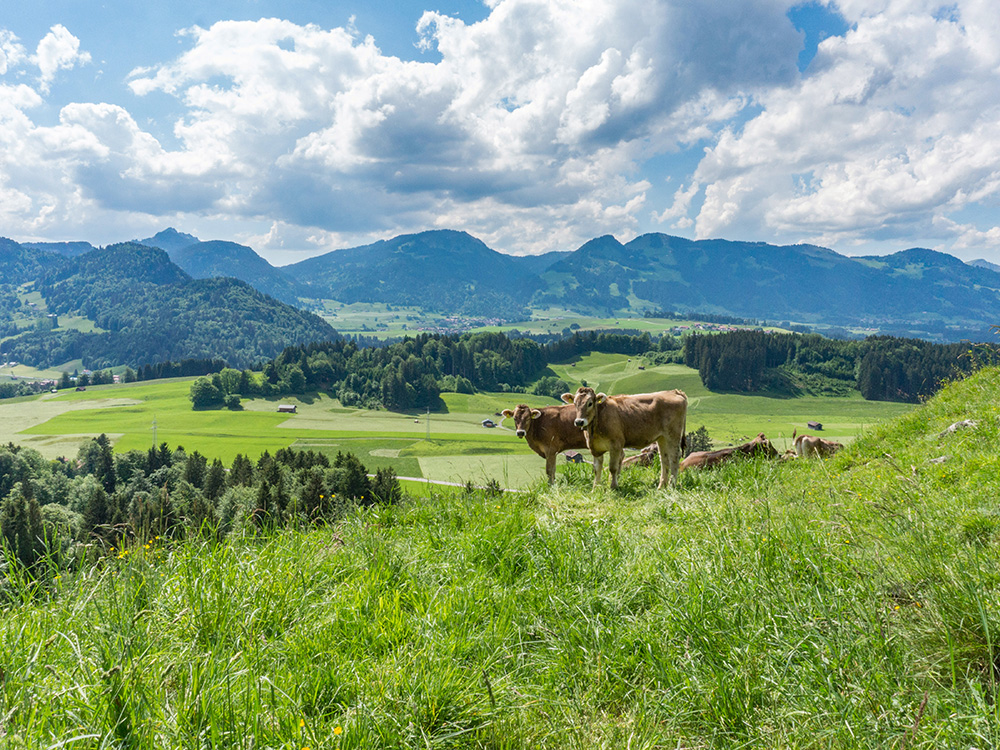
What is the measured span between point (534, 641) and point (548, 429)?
12.2 metres

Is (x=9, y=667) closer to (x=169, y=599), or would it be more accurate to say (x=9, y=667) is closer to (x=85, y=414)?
(x=169, y=599)

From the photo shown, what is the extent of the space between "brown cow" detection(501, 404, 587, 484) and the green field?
74.3 meters

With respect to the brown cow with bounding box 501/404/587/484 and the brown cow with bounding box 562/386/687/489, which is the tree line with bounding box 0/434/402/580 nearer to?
the brown cow with bounding box 501/404/587/484

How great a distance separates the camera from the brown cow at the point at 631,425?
12.9 metres

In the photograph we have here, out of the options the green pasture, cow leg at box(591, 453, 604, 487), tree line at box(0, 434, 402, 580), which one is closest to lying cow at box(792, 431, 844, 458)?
cow leg at box(591, 453, 604, 487)

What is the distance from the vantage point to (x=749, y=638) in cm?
355

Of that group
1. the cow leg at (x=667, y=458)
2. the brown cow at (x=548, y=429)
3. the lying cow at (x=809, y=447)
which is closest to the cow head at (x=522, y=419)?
A: the brown cow at (x=548, y=429)

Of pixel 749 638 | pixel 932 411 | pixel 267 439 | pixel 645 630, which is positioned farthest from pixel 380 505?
pixel 267 439

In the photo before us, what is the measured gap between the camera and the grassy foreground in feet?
8.94

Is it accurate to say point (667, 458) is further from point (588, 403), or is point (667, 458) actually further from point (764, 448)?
point (764, 448)

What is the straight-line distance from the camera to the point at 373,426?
158875 millimetres

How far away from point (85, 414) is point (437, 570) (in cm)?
23068

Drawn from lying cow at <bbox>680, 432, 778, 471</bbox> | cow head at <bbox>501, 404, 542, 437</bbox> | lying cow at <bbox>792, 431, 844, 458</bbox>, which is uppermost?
cow head at <bbox>501, 404, 542, 437</bbox>

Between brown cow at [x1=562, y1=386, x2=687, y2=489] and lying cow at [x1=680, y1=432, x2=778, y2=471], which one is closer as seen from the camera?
brown cow at [x1=562, y1=386, x2=687, y2=489]
